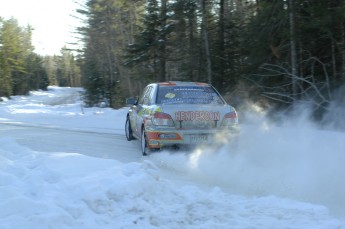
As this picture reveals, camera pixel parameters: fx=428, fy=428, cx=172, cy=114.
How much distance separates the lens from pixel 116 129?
15305 millimetres

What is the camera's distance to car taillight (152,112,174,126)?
852 cm

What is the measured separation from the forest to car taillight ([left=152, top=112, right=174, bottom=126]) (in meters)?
7.12

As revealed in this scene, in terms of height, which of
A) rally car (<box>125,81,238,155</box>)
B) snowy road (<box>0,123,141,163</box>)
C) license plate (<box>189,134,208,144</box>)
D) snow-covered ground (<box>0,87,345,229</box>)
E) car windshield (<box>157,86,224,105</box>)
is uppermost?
car windshield (<box>157,86,224,105</box>)

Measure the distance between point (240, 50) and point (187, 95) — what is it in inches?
461

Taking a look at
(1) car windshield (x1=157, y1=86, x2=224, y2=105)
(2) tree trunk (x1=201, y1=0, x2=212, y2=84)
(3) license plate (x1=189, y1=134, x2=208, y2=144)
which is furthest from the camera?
(2) tree trunk (x1=201, y1=0, x2=212, y2=84)

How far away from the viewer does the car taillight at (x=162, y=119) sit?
8.52 meters

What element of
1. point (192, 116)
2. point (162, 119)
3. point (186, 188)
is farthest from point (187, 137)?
point (186, 188)

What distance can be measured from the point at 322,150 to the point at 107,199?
16.6 ft

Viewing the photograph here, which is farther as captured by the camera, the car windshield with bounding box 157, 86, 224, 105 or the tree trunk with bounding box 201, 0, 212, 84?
the tree trunk with bounding box 201, 0, 212, 84

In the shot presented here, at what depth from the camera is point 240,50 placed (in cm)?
2038

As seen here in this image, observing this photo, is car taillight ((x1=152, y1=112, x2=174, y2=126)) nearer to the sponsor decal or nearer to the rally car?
the rally car

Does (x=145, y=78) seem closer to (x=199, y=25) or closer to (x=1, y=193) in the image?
(x=199, y=25)

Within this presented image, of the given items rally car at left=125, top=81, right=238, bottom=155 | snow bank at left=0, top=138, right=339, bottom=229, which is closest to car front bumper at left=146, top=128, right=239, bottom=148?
rally car at left=125, top=81, right=238, bottom=155

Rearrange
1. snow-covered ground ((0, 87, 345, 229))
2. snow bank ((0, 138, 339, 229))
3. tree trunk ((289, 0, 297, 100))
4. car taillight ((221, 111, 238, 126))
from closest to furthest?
snow bank ((0, 138, 339, 229))
snow-covered ground ((0, 87, 345, 229))
car taillight ((221, 111, 238, 126))
tree trunk ((289, 0, 297, 100))
